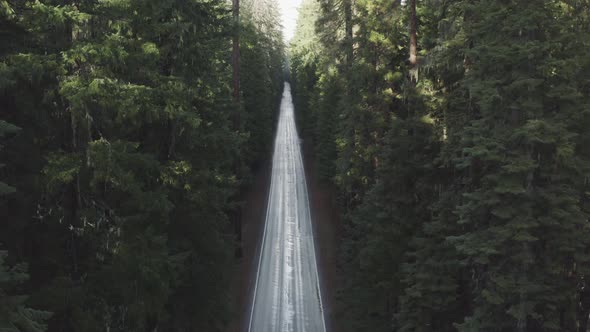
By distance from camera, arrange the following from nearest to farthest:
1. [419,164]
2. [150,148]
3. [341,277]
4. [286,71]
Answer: [150,148], [419,164], [341,277], [286,71]

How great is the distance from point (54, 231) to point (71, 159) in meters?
1.93

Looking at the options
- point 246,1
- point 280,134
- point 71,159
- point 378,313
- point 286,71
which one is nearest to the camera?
point 71,159

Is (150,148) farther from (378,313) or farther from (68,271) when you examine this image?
(378,313)

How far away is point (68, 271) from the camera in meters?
11.5

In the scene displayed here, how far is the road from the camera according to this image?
25844mm

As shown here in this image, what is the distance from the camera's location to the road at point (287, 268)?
2584 cm

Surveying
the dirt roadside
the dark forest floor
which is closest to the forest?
the dirt roadside

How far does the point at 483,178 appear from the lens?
11836 millimetres

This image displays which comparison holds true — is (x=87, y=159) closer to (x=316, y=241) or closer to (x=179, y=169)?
(x=179, y=169)

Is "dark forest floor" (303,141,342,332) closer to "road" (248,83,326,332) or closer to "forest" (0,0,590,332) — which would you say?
"road" (248,83,326,332)

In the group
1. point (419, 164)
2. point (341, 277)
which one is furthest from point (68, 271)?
point (341, 277)

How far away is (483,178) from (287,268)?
21133 millimetres

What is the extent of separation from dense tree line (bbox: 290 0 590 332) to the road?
17.0ft


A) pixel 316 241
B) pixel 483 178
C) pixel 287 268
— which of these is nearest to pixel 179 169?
pixel 483 178
